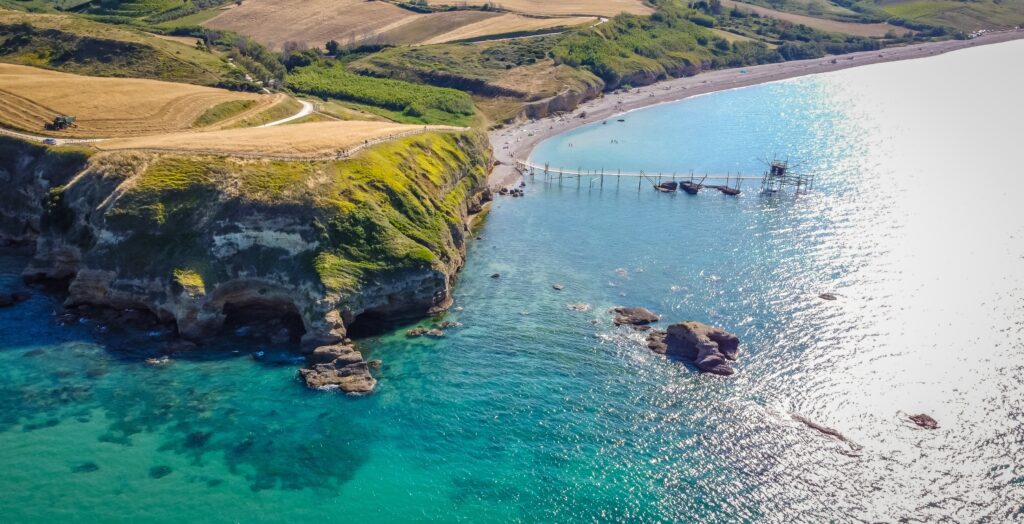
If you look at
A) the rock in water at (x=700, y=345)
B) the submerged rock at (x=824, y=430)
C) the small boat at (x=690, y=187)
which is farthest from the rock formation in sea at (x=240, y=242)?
the small boat at (x=690, y=187)

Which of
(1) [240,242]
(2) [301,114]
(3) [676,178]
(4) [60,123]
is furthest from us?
(3) [676,178]

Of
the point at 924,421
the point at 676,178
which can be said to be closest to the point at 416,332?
the point at 924,421

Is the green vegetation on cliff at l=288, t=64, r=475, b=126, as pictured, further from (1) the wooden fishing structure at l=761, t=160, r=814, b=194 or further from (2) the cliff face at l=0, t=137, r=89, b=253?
(2) the cliff face at l=0, t=137, r=89, b=253

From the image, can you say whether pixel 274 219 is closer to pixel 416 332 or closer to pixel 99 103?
pixel 416 332

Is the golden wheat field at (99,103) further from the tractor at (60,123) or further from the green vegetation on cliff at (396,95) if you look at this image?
the green vegetation on cliff at (396,95)

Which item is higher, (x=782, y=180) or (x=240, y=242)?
(x=782, y=180)

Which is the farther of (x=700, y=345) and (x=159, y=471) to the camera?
(x=700, y=345)
